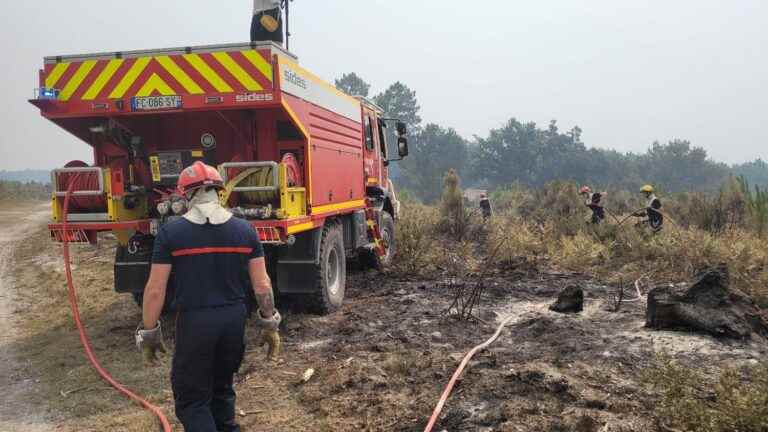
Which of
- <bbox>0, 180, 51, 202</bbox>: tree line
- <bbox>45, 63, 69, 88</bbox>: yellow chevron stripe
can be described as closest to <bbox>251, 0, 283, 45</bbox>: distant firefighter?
<bbox>45, 63, 69, 88</bbox>: yellow chevron stripe

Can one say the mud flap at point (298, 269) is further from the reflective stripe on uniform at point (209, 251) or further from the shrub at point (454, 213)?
the shrub at point (454, 213)

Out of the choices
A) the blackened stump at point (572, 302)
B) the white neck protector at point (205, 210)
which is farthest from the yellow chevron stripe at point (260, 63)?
the blackened stump at point (572, 302)

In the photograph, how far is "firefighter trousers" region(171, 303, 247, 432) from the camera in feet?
10.3

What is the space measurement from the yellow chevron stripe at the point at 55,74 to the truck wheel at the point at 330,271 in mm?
3272

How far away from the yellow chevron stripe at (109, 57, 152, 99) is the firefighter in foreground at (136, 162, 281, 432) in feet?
10.2

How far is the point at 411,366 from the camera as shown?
480cm

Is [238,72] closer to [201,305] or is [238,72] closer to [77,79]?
[77,79]

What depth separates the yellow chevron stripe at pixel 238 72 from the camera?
565 cm

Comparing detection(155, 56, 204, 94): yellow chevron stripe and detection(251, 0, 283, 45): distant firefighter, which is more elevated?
detection(251, 0, 283, 45): distant firefighter

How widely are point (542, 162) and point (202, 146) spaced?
59341 millimetres

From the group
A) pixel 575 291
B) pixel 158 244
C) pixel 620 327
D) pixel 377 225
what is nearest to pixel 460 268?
pixel 377 225

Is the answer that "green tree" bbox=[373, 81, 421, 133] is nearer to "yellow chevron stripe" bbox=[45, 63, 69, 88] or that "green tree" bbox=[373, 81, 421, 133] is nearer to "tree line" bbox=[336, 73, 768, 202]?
"tree line" bbox=[336, 73, 768, 202]

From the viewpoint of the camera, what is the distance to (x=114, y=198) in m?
6.02

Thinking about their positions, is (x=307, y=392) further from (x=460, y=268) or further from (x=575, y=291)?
(x=460, y=268)
